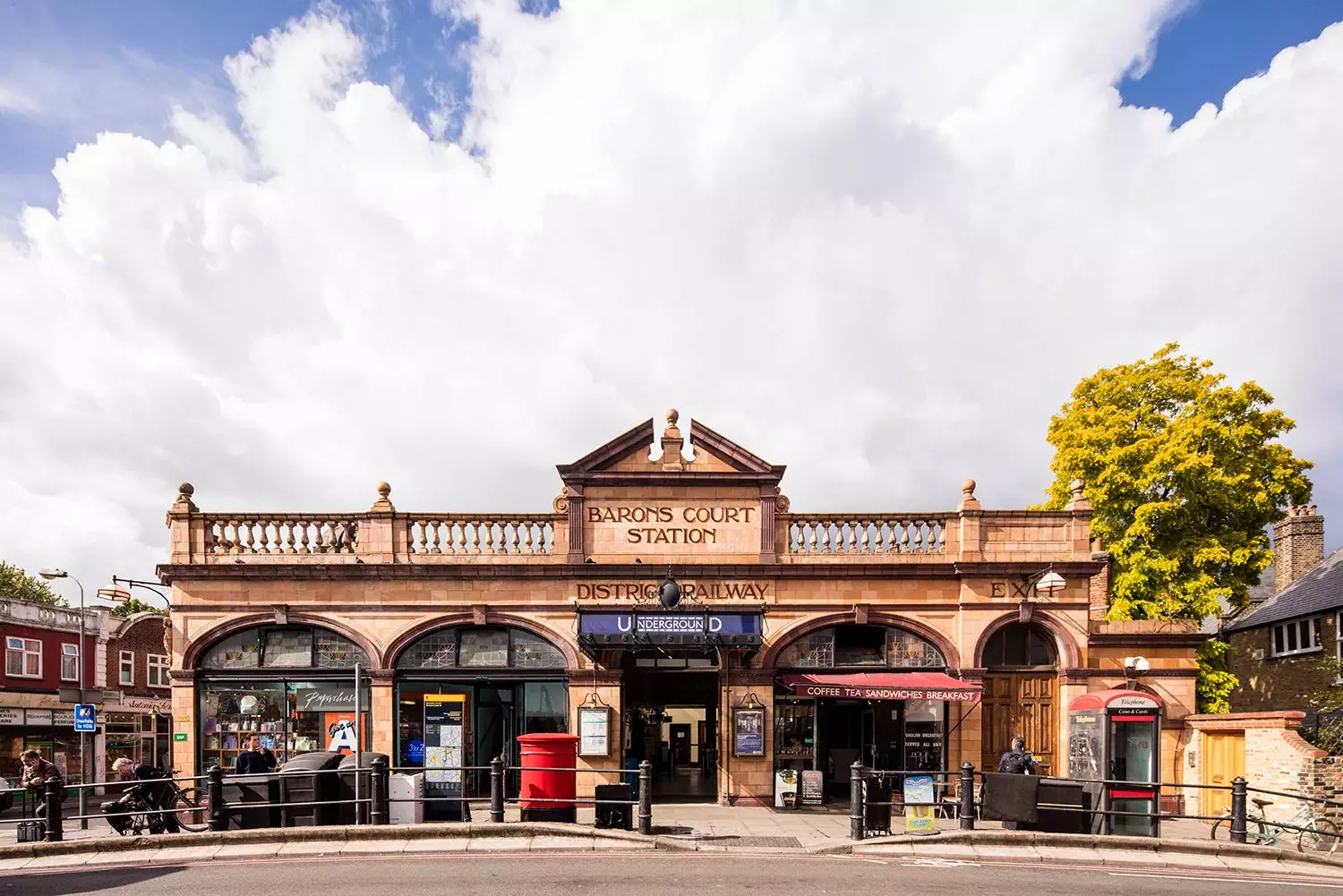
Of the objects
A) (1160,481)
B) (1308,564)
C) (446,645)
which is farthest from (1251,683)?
(446,645)

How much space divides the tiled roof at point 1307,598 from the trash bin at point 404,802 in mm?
26129

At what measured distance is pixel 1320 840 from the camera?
1500 centimetres

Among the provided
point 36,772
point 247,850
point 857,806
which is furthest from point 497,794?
point 36,772

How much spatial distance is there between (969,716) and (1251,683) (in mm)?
18859

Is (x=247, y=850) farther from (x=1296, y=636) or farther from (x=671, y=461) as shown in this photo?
(x=1296, y=636)

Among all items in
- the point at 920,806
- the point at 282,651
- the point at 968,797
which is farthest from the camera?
the point at 282,651

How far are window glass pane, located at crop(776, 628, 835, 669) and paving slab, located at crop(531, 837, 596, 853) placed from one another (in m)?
A: 7.24

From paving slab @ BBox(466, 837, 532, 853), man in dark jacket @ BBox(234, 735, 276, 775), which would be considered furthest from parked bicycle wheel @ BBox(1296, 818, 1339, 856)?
man in dark jacket @ BBox(234, 735, 276, 775)

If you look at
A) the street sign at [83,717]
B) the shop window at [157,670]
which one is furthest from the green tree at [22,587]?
the street sign at [83,717]

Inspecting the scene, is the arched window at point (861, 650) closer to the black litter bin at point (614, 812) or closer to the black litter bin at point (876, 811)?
the black litter bin at point (876, 811)

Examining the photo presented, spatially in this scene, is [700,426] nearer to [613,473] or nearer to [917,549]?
[613,473]

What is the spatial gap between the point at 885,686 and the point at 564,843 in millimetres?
7894

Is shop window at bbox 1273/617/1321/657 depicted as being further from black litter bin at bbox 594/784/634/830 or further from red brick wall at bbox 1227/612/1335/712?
black litter bin at bbox 594/784/634/830

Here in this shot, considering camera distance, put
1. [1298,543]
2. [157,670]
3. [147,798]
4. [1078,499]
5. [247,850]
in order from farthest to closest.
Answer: [157,670] → [1298,543] → [1078,499] → [147,798] → [247,850]
